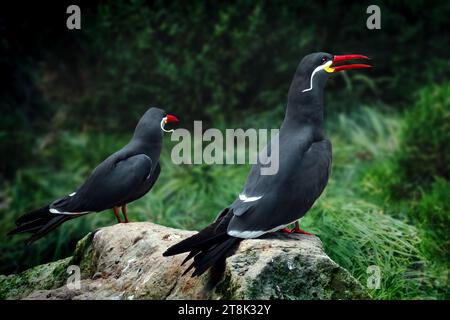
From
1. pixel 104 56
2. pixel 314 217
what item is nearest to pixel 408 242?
pixel 314 217

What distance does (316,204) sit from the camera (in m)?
5.02

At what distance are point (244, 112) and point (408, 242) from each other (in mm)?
3658

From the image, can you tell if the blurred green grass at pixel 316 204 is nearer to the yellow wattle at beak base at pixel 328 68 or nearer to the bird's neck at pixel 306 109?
the bird's neck at pixel 306 109

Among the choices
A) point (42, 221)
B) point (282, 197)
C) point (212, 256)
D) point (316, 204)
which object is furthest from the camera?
point (316, 204)

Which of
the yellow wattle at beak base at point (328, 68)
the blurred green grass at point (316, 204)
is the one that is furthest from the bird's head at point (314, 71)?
the blurred green grass at point (316, 204)

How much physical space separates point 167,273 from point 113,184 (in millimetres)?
675

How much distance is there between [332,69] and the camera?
3324 mm

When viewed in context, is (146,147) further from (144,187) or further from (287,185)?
(287,185)

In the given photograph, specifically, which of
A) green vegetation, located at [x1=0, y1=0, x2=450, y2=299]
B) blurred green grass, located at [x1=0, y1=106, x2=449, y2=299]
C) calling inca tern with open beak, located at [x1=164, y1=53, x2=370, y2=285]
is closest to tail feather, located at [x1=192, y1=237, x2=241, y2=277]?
calling inca tern with open beak, located at [x1=164, y1=53, x2=370, y2=285]

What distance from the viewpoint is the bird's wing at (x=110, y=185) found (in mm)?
3475

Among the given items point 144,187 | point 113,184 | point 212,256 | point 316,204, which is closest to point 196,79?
point 316,204

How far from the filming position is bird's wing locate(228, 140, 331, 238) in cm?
300

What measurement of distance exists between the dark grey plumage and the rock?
0.90 feet
